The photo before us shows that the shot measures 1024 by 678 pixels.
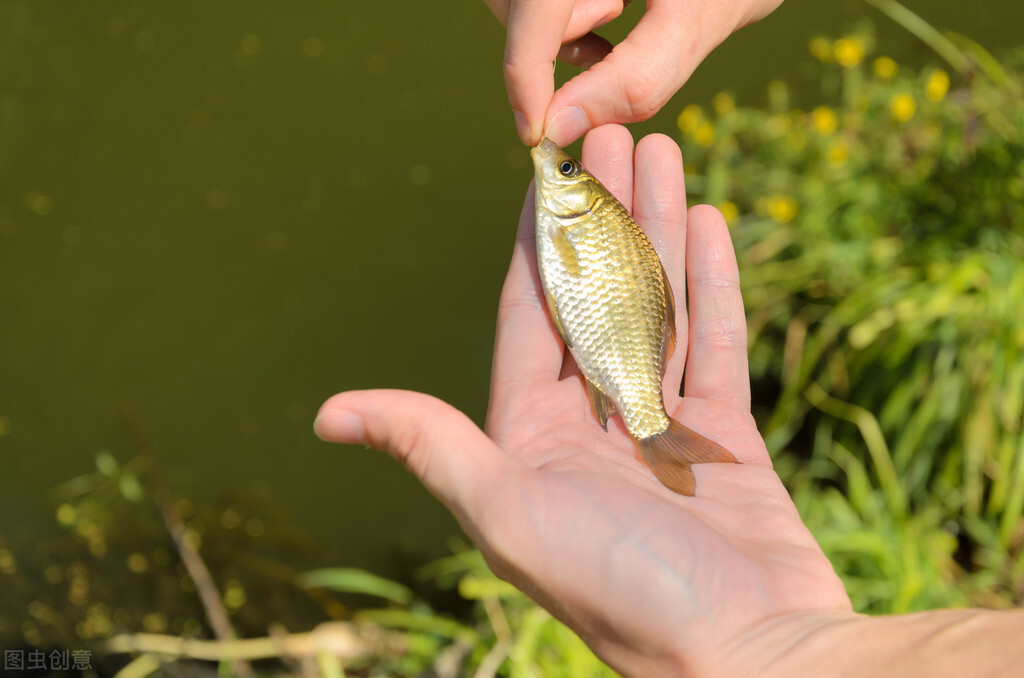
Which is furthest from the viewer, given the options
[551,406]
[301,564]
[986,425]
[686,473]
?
[301,564]

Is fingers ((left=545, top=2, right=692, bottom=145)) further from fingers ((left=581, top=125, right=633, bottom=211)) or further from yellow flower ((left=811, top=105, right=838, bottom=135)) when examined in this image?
yellow flower ((left=811, top=105, right=838, bottom=135))

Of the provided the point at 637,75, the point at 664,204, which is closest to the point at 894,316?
the point at 664,204

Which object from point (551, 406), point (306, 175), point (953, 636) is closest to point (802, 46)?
point (306, 175)

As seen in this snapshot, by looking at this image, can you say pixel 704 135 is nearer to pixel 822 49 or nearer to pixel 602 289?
pixel 822 49

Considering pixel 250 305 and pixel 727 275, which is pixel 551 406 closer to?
pixel 727 275

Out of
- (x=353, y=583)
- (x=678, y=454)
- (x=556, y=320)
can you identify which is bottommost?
(x=353, y=583)

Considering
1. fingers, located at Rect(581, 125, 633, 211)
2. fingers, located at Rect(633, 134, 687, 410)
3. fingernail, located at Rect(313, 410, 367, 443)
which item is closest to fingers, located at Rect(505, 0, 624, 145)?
fingers, located at Rect(581, 125, 633, 211)

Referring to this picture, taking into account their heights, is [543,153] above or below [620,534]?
above
